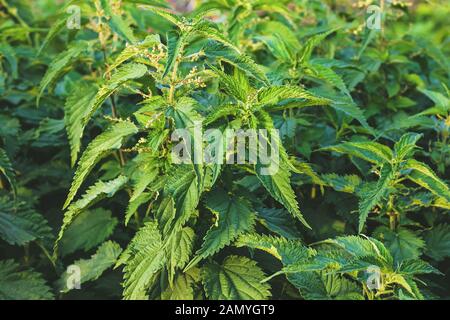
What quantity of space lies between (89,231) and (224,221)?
3.07ft

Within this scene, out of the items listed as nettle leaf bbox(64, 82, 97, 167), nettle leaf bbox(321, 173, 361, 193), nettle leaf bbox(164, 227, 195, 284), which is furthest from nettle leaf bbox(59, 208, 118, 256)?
nettle leaf bbox(321, 173, 361, 193)

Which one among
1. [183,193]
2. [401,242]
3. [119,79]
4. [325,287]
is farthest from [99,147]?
[401,242]

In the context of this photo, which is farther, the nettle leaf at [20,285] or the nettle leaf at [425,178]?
the nettle leaf at [20,285]

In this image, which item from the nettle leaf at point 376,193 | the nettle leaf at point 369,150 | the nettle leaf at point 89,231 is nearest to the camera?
the nettle leaf at point 376,193

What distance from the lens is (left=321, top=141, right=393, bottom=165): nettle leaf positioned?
2.62 metres

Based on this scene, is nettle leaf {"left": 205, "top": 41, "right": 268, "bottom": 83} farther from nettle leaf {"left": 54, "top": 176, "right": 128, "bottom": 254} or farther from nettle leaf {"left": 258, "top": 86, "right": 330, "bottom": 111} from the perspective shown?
nettle leaf {"left": 54, "top": 176, "right": 128, "bottom": 254}

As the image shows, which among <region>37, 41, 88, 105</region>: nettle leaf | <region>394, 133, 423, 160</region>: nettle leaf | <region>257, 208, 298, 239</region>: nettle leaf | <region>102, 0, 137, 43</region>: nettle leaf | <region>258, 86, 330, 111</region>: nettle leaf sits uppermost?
<region>102, 0, 137, 43</region>: nettle leaf

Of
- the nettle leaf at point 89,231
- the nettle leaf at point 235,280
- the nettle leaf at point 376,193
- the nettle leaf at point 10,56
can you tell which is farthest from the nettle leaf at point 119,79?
the nettle leaf at point 10,56

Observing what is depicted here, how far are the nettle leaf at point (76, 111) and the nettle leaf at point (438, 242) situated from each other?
1549 mm

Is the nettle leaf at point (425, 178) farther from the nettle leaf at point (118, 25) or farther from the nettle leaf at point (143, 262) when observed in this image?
the nettle leaf at point (118, 25)

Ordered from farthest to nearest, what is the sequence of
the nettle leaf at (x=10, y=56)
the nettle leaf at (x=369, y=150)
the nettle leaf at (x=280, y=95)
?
1. the nettle leaf at (x=10, y=56)
2. the nettle leaf at (x=369, y=150)
3. the nettle leaf at (x=280, y=95)

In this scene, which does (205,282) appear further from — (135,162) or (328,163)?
(328,163)

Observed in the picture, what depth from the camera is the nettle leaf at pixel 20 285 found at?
2744mm
